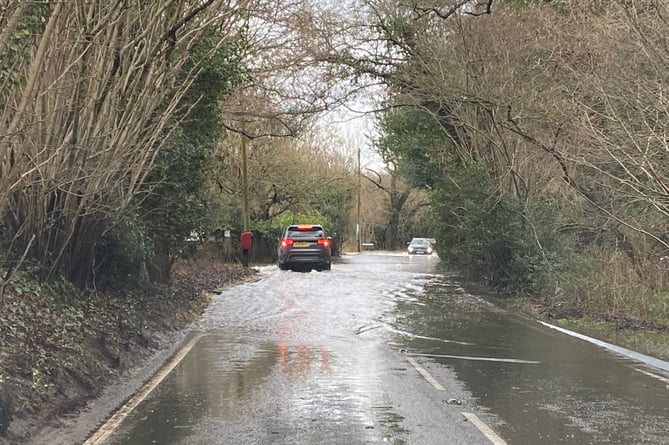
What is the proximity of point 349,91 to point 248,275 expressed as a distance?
337 inches

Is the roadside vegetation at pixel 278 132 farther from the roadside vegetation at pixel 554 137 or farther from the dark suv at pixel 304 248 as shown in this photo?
the dark suv at pixel 304 248

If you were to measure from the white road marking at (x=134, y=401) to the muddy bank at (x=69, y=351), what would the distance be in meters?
0.15

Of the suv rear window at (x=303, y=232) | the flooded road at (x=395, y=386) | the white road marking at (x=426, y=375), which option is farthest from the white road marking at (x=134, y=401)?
the suv rear window at (x=303, y=232)

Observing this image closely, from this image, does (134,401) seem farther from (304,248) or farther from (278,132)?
(278,132)

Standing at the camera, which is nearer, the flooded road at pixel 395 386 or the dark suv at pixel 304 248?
the flooded road at pixel 395 386

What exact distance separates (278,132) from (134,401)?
24.4 meters

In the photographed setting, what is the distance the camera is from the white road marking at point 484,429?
21.1 ft

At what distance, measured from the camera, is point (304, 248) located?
30000 millimetres

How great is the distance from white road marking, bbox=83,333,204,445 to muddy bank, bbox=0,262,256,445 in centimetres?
15

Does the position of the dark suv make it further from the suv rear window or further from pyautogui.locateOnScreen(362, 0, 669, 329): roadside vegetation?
pyautogui.locateOnScreen(362, 0, 669, 329): roadside vegetation

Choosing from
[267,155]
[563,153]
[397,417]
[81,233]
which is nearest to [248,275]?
[267,155]

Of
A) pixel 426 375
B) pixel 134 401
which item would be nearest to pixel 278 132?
pixel 426 375

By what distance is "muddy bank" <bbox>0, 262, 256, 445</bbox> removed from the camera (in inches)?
277

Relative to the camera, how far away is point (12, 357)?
7914 millimetres
